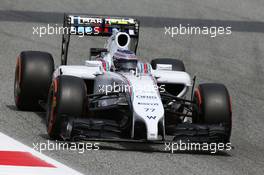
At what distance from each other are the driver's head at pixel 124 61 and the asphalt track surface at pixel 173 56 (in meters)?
1.23

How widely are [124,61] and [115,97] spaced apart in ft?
2.67

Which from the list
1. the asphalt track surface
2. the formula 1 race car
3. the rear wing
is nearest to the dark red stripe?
the asphalt track surface

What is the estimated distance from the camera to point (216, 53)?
2098cm

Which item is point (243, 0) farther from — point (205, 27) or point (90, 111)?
point (90, 111)

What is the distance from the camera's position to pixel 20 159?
1048cm

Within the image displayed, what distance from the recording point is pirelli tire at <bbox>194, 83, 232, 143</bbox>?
12.5m

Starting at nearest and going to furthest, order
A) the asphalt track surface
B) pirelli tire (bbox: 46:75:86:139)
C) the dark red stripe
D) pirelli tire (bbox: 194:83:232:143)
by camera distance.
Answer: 1. the dark red stripe
2. the asphalt track surface
3. pirelli tire (bbox: 46:75:86:139)
4. pirelli tire (bbox: 194:83:232:143)

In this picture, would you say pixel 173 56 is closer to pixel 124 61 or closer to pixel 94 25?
pixel 94 25

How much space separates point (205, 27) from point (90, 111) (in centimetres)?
1106

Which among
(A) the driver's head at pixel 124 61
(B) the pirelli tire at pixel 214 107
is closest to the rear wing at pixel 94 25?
(A) the driver's head at pixel 124 61

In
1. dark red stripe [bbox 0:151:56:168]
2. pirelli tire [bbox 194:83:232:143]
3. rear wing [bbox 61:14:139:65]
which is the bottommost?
dark red stripe [bbox 0:151:56:168]

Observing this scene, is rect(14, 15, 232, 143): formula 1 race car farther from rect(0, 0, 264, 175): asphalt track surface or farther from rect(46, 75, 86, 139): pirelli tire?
rect(0, 0, 264, 175): asphalt track surface

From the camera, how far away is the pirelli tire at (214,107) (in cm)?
1255

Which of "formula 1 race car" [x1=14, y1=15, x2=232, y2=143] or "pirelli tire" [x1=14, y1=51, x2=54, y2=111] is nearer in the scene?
"formula 1 race car" [x1=14, y1=15, x2=232, y2=143]
